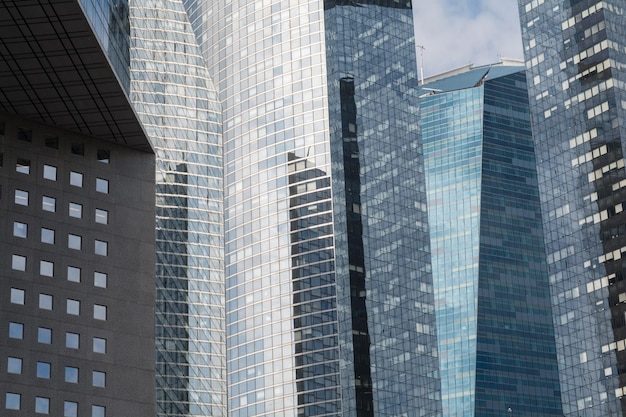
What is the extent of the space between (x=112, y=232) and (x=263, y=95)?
102 m

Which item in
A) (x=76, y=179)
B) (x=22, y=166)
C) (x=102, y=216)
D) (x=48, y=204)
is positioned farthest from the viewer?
(x=102, y=216)

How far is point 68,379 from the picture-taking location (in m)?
86.8

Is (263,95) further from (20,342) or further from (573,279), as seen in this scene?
(20,342)

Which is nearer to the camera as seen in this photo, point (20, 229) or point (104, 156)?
point (20, 229)

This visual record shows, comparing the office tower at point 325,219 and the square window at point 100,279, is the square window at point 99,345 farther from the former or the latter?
the office tower at point 325,219

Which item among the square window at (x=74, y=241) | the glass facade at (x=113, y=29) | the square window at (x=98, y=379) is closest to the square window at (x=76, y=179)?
the square window at (x=74, y=241)

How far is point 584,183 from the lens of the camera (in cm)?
16388

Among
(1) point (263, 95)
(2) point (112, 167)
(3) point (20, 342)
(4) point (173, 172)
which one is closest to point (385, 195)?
(1) point (263, 95)

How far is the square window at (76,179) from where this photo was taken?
93062mm

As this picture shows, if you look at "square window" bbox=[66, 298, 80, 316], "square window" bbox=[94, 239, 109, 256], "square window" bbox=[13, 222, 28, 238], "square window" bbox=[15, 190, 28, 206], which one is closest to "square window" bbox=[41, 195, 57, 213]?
"square window" bbox=[15, 190, 28, 206]

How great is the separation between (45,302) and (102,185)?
36.3 ft

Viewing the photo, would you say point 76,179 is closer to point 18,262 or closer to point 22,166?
point 22,166

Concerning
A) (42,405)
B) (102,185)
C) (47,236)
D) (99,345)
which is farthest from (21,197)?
(42,405)

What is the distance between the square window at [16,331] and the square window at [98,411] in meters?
6.99
